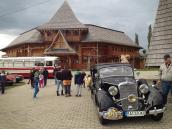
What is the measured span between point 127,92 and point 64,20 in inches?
2323

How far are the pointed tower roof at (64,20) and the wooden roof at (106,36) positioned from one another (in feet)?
9.49

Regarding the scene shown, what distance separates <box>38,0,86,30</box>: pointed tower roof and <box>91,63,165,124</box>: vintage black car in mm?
54723

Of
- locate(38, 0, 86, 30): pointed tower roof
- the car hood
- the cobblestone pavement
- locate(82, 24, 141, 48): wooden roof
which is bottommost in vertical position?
the cobblestone pavement

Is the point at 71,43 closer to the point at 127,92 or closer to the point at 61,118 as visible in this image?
the point at 61,118

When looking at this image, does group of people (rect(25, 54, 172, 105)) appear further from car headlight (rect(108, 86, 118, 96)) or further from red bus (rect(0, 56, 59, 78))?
red bus (rect(0, 56, 59, 78))

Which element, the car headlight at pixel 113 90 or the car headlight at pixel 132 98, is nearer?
the car headlight at pixel 132 98

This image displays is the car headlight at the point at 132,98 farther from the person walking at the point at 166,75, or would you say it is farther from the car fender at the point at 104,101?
the person walking at the point at 166,75

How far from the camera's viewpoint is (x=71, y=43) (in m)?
66.6

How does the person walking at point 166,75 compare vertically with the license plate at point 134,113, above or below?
above

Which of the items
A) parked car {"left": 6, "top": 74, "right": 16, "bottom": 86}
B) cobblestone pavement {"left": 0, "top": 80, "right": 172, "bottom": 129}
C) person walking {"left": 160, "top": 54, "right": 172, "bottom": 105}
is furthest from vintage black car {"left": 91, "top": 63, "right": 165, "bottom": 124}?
parked car {"left": 6, "top": 74, "right": 16, "bottom": 86}

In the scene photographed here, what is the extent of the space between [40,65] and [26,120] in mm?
29550

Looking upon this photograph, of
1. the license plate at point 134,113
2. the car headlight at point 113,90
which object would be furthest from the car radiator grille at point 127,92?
the license plate at point 134,113

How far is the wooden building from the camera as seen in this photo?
6406 centimetres

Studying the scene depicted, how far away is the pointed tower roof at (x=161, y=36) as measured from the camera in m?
17.3
